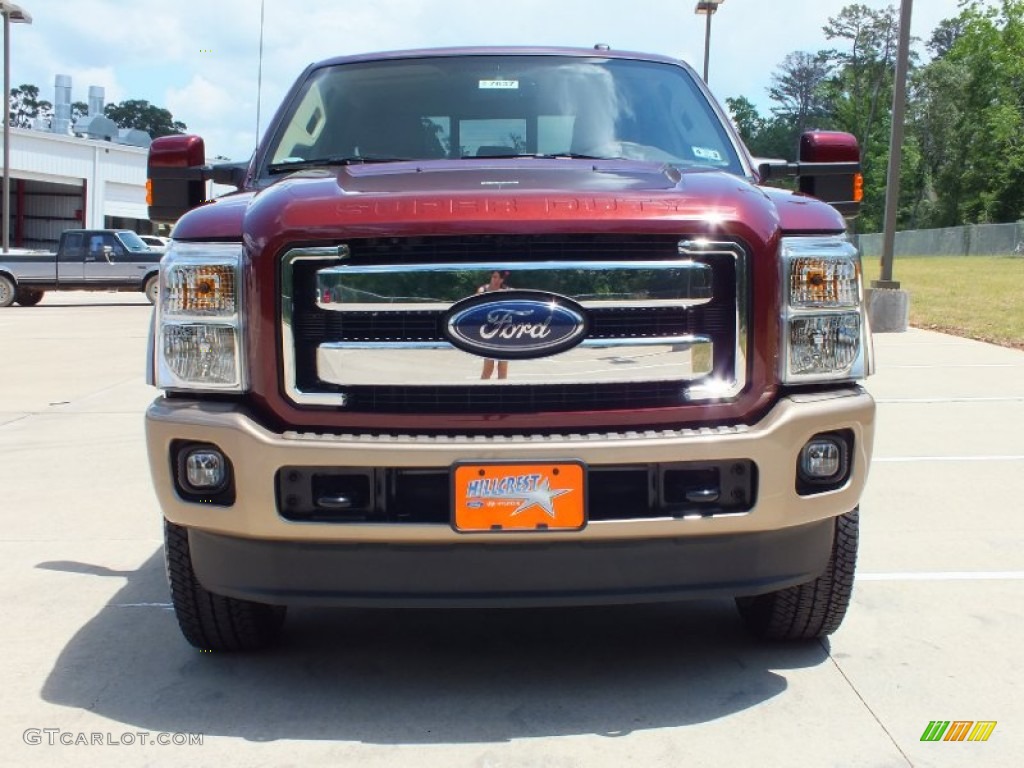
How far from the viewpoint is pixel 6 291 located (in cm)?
2533

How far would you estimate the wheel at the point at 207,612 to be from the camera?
3.62m

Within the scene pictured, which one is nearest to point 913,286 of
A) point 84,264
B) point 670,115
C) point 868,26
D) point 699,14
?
point 699,14

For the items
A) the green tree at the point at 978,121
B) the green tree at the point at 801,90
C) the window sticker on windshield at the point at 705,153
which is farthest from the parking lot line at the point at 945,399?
the green tree at the point at 801,90

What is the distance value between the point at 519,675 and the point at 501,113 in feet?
6.77

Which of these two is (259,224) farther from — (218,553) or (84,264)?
(84,264)

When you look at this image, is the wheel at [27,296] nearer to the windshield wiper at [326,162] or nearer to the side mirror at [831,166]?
the windshield wiper at [326,162]

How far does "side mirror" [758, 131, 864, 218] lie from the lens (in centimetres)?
452

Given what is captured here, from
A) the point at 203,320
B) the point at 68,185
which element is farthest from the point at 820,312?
the point at 68,185

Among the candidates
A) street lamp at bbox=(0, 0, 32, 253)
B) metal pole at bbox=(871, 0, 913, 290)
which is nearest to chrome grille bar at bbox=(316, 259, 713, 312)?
metal pole at bbox=(871, 0, 913, 290)

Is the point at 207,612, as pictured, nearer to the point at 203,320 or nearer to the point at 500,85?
the point at 203,320

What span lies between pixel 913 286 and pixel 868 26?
65.5 meters

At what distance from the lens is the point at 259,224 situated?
3.31 m

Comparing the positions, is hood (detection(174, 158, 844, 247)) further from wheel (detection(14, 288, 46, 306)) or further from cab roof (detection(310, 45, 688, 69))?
wheel (detection(14, 288, 46, 306))

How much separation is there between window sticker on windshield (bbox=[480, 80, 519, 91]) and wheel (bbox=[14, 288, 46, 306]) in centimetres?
2294
